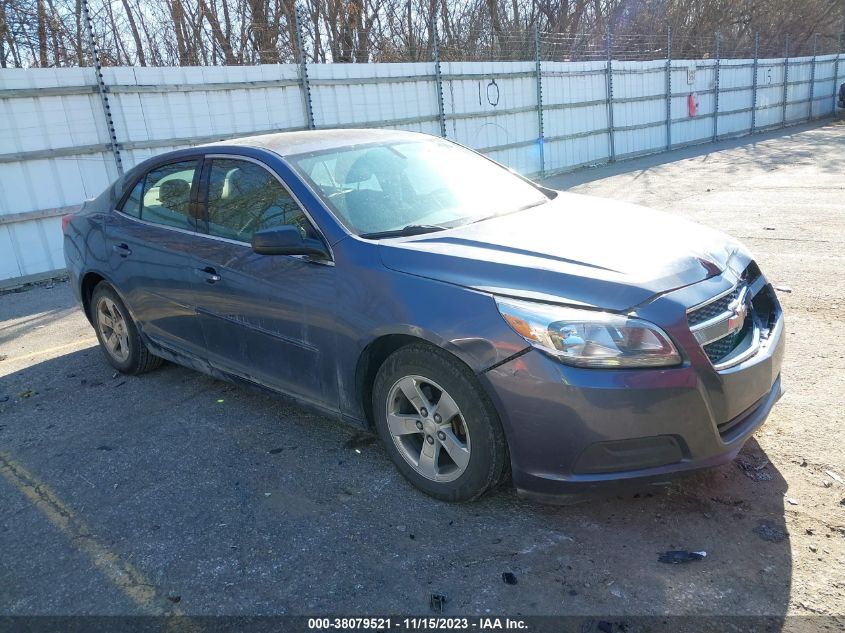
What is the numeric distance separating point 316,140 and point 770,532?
3020 mm

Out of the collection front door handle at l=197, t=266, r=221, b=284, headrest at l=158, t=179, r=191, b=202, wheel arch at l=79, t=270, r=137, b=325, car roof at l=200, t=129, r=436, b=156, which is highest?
car roof at l=200, t=129, r=436, b=156

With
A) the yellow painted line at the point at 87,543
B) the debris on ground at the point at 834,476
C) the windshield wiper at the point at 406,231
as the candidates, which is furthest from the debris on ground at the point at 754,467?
the yellow painted line at the point at 87,543

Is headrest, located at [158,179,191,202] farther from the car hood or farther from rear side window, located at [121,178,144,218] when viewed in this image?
the car hood

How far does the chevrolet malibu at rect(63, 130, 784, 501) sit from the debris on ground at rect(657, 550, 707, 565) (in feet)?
0.97

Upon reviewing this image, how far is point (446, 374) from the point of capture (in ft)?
9.28

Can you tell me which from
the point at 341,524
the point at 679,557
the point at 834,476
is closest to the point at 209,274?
the point at 341,524

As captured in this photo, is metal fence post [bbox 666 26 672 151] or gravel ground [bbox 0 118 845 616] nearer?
gravel ground [bbox 0 118 845 616]

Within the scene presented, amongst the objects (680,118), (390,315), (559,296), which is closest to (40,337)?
(390,315)

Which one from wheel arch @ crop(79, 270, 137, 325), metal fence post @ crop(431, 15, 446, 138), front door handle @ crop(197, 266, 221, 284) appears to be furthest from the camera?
metal fence post @ crop(431, 15, 446, 138)

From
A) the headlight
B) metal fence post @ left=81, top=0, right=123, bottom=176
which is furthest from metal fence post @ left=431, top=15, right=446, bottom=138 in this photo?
the headlight

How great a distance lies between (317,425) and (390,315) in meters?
1.32

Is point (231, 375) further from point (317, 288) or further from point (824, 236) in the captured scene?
point (824, 236)

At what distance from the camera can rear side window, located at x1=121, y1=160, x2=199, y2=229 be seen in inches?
165

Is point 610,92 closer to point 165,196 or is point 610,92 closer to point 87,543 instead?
point 165,196
